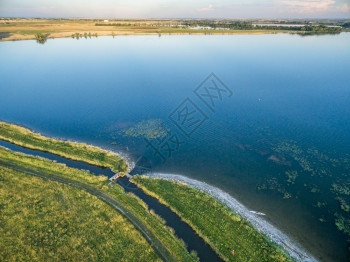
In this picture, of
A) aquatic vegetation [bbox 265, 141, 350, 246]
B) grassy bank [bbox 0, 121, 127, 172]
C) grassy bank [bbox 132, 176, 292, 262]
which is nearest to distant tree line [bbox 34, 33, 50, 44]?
grassy bank [bbox 0, 121, 127, 172]

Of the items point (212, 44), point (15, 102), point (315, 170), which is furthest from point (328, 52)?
point (15, 102)

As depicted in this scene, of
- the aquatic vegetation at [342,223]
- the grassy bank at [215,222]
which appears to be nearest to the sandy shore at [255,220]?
the grassy bank at [215,222]

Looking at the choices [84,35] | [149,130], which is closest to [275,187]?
[149,130]

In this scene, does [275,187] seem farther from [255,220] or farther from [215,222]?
[215,222]

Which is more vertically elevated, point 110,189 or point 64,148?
point 64,148

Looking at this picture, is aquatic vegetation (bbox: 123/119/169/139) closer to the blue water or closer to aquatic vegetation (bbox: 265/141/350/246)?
the blue water

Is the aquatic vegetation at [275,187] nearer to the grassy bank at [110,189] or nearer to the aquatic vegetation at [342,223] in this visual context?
the aquatic vegetation at [342,223]
